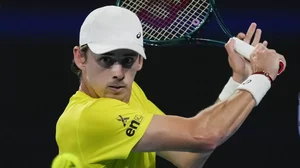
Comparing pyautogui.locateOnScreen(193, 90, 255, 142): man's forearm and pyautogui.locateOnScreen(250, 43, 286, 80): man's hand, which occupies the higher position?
pyautogui.locateOnScreen(250, 43, 286, 80): man's hand

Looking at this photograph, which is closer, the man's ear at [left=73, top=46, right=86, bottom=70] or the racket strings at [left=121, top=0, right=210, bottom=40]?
the man's ear at [left=73, top=46, right=86, bottom=70]

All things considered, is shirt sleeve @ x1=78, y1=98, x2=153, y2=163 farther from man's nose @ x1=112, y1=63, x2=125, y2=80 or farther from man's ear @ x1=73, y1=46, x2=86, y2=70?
man's ear @ x1=73, y1=46, x2=86, y2=70

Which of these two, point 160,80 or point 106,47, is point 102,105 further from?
point 160,80

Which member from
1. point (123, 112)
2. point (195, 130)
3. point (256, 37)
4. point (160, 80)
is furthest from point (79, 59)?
point (160, 80)

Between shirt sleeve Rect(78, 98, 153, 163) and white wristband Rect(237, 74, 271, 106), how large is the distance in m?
0.45

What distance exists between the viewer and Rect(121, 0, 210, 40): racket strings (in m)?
4.42

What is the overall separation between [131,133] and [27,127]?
A: 2539mm

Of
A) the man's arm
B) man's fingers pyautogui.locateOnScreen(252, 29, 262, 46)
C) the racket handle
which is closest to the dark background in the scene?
man's fingers pyautogui.locateOnScreen(252, 29, 262, 46)

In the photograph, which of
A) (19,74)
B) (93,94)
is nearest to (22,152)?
(19,74)

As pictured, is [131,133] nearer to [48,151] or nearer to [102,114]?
[102,114]

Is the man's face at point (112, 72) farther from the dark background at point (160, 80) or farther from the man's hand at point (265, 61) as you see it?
the dark background at point (160, 80)

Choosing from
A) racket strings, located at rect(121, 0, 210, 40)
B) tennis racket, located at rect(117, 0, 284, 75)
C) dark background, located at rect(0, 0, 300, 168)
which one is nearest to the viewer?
tennis racket, located at rect(117, 0, 284, 75)

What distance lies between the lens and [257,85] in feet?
12.1

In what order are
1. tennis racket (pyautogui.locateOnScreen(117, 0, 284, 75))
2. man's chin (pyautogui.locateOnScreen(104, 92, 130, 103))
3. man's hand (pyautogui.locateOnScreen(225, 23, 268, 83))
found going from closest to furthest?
man's chin (pyautogui.locateOnScreen(104, 92, 130, 103)) < man's hand (pyautogui.locateOnScreen(225, 23, 268, 83)) < tennis racket (pyautogui.locateOnScreen(117, 0, 284, 75))
